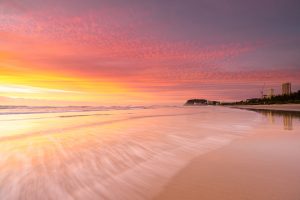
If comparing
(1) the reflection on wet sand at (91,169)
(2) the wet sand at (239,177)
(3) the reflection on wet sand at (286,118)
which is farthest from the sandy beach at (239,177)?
(3) the reflection on wet sand at (286,118)

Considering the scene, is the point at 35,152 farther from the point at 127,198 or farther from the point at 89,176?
the point at 127,198

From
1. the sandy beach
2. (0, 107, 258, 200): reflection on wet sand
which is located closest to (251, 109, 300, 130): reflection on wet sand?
the sandy beach

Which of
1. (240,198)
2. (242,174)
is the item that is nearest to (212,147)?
(242,174)

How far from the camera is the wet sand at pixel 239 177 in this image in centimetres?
315

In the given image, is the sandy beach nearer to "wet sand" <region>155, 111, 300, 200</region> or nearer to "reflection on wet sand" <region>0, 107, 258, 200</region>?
"wet sand" <region>155, 111, 300, 200</region>

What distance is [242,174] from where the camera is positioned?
405 centimetres

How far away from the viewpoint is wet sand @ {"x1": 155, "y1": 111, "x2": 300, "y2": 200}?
3148 mm

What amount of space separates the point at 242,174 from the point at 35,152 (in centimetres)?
491

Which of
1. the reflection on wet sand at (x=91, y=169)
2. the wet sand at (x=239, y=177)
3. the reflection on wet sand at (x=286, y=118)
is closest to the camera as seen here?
the wet sand at (x=239, y=177)

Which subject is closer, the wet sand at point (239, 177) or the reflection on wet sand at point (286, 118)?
the wet sand at point (239, 177)

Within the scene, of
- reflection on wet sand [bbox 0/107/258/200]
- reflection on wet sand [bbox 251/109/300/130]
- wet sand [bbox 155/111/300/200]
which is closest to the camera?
wet sand [bbox 155/111/300/200]

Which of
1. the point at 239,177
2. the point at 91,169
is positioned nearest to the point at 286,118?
the point at 239,177

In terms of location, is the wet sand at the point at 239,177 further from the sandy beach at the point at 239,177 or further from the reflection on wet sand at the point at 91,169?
the reflection on wet sand at the point at 91,169

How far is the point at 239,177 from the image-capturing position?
3.88 meters
